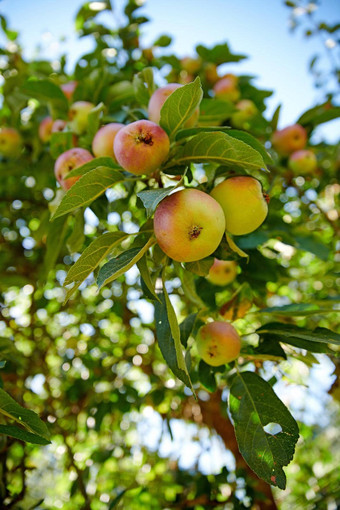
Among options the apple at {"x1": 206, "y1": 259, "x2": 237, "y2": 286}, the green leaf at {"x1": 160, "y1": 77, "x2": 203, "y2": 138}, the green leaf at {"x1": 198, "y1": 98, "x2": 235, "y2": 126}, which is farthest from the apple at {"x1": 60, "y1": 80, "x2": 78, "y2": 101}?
the apple at {"x1": 206, "y1": 259, "x2": 237, "y2": 286}

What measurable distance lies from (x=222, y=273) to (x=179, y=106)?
0.85m

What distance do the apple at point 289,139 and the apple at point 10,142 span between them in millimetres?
1469

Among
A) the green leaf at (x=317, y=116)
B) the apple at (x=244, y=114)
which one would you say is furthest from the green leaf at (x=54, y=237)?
the green leaf at (x=317, y=116)

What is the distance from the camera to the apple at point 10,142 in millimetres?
2293

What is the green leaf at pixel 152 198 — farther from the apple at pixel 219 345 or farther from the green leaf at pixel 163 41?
the green leaf at pixel 163 41

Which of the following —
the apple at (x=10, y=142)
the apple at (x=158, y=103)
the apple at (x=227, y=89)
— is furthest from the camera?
the apple at (x=10, y=142)

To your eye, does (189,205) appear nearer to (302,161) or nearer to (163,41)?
(302,161)

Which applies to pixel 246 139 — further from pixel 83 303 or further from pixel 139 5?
pixel 83 303

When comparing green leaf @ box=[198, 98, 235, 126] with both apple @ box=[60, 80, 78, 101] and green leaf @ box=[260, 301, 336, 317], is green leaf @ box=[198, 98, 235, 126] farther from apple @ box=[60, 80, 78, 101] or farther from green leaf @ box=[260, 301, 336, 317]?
green leaf @ box=[260, 301, 336, 317]

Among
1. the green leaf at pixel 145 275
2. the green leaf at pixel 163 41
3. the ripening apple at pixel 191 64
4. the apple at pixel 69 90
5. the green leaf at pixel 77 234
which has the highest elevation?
the green leaf at pixel 163 41

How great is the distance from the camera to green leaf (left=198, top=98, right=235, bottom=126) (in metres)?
1.52

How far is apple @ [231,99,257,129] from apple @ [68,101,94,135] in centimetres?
73

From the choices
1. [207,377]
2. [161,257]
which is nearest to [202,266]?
[161,257]

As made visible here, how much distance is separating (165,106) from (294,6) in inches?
149
